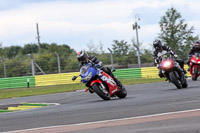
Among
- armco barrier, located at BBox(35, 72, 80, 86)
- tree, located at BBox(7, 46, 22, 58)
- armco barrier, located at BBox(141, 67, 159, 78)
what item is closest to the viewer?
armco barrier, located at BBox(141, 67, 159, 78)

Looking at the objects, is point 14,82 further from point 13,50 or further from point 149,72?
point 13,50

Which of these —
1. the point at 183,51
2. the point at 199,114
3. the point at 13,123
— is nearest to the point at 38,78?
the point at 183,51

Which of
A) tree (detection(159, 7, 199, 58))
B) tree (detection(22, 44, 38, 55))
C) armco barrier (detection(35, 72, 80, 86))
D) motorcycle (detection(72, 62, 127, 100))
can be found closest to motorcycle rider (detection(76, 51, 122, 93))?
motorcycle (detection(72, 62, 127, 100))

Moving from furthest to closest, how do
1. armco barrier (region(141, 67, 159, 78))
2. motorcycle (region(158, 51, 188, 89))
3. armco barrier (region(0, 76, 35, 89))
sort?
1. armco barrier (region(0, 76, 35, 89))
2. armco barrier (region(141, 67, 159, 78))
3. motorcycle (region(158, 51, 188, 89))

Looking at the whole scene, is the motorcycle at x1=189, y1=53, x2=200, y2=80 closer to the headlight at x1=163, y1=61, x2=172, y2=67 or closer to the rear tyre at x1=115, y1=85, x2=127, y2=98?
the headlight at x1=163, y1=61, x2=172, y2=67

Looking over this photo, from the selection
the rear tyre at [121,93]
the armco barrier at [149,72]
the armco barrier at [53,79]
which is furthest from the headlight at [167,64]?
the armco barrier at [53,79]

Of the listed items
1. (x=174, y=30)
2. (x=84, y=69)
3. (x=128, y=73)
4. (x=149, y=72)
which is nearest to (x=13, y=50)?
(x=174, y=30)

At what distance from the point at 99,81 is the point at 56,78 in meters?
18.8

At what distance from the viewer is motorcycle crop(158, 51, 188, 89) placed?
43.0ft

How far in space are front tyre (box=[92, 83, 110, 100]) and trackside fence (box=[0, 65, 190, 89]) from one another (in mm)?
16930

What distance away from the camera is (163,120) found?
6.56 metres

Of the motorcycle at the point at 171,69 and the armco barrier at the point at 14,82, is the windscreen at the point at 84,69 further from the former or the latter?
the armco barrier at the point at 14,82

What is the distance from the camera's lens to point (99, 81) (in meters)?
11.6

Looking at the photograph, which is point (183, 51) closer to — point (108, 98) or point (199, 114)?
point (108, 98)
